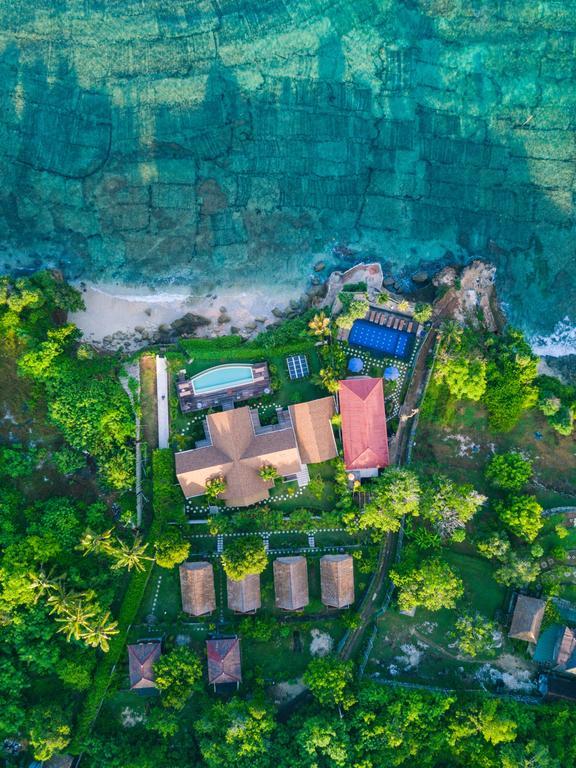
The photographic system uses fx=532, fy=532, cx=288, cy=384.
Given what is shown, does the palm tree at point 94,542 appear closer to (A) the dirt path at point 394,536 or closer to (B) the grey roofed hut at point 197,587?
(B) the grey roofed hut at point 197,587

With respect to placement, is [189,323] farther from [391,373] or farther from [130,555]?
[130,555]


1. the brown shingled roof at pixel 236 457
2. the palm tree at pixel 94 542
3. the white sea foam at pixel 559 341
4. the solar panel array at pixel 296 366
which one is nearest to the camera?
the palm tree at pixel 94 542

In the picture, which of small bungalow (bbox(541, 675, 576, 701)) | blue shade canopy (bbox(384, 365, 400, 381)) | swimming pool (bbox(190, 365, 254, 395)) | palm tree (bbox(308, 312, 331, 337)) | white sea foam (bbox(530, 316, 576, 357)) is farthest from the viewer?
white sea foam (bbox(530, 316, 576, 357))

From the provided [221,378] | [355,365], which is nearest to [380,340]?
[355,365]

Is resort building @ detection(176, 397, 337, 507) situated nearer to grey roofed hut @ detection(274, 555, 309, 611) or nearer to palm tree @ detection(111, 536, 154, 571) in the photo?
palm tree @ detection(111, 536, 154, 571)

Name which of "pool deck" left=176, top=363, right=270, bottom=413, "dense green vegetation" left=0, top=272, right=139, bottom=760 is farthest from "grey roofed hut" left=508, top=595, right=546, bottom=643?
"dense green vegetation" left=0, top=272, right=139, bottom=760

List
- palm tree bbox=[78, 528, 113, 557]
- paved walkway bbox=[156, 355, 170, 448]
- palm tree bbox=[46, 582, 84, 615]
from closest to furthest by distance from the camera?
palm tree bbox=[46, 582, 84, 615], palm tree bbox=[78, 528, 113, 557], paved walkway bbox=[156, 355, 170, 448]

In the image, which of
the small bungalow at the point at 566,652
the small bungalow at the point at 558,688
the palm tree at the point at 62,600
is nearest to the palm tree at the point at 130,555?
the palm tree at the point at 62,600
